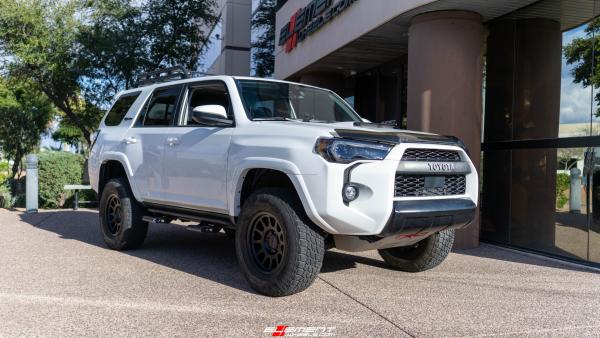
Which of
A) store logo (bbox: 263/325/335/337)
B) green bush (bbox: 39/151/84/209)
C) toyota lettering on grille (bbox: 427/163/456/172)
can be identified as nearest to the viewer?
store logo (bbox: 263/325/335/337)

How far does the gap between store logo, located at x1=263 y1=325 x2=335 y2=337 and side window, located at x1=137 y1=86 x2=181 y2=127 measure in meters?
3.12

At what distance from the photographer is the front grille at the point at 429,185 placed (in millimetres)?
4434

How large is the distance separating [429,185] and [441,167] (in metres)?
0.21

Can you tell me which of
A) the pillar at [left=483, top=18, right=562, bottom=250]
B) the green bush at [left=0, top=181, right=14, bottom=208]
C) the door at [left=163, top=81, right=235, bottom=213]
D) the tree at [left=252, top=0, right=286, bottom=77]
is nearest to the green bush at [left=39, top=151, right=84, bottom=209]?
the green bush at [left=0, top=181, right=14, bottom=208]

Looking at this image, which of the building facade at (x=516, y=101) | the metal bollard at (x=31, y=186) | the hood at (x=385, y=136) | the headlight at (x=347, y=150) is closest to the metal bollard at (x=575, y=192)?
the building facade at (x=516, y=101)

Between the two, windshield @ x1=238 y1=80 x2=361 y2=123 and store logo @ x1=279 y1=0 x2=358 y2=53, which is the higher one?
store logo @ x1=279 y1=0 x2=358 y2=53

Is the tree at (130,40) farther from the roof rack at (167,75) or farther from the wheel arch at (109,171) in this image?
the wheel arch at (109,171)

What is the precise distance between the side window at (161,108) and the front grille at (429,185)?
9.51 ft

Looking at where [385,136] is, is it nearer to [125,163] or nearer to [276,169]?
[276,169]

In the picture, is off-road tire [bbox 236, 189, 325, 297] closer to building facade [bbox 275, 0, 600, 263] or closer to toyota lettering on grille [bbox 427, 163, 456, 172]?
toyota lettering on grille [bbox 427, 163, 456, 172]

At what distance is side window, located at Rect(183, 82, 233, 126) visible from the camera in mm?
5688

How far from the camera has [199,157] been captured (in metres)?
5.43

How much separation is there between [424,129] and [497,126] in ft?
5.04

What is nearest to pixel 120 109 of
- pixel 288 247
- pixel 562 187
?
pixel 288 247
